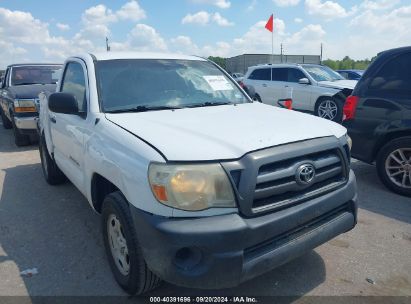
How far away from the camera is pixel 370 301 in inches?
105

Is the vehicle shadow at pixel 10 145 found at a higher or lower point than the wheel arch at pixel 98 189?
lower

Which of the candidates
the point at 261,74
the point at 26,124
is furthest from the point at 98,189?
the point at 261,74

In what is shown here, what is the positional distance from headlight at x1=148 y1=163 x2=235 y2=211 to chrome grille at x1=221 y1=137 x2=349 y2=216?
8 cm

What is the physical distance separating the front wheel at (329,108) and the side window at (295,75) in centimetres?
113

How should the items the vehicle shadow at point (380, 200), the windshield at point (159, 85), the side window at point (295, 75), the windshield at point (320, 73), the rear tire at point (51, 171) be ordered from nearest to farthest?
the windshield at point (159, 85)
the vehicle shadow at point (380, 200)
the rear tire at point (51, 171)
the windshield at point (320, 73)
the side window at point (295, 75)

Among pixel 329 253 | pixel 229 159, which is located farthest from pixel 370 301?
pixel 229 159

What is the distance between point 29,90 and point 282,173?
761cm

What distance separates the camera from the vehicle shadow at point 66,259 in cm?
284

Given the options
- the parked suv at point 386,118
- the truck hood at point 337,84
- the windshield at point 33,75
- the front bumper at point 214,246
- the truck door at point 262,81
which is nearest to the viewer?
the front bumper at point 214,246

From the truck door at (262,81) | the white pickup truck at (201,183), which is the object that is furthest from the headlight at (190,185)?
the truck door at (262,81)

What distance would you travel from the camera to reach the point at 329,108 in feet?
34.4

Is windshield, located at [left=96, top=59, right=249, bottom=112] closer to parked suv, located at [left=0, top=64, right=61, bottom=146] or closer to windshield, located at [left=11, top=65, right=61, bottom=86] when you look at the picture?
parked suv, located at [left=0, top=64, right=61, bottom=146]

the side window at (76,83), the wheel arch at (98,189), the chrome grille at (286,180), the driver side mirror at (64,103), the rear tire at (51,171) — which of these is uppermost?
the side window at (76,83)

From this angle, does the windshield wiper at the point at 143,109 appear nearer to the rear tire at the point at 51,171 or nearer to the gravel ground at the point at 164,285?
the gravel ground at the point at 164,285
